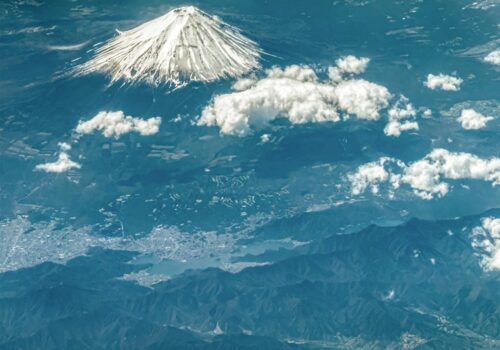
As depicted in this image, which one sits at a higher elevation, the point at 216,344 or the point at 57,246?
the point at 57,246

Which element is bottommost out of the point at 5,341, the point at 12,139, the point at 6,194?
the point at 5,341

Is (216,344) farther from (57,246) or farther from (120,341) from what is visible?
(57,246)

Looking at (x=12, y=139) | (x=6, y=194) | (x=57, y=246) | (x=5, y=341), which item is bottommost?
(x=5, y=341)

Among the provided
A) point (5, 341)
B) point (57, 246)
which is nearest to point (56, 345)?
point (5, 341)

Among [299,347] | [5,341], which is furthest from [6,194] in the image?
[299,347]

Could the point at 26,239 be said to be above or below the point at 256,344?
above

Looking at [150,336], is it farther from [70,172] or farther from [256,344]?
[70,172]

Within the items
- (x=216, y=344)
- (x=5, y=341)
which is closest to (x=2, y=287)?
(x=5, y=341)
